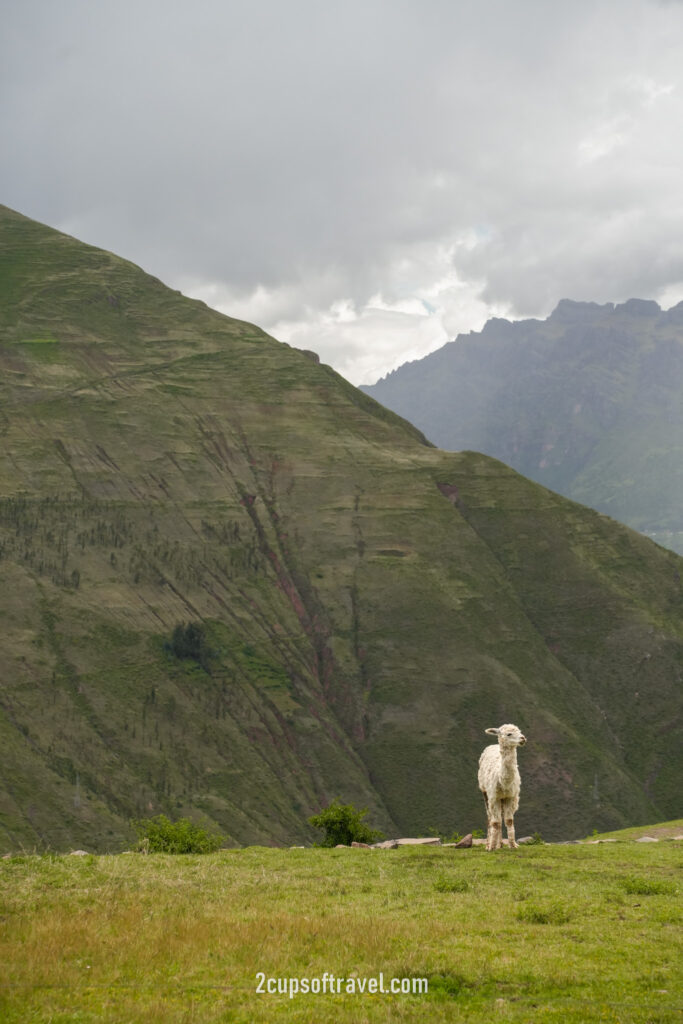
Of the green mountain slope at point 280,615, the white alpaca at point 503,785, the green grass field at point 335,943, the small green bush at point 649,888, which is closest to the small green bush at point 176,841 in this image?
the green grass field at point 335,943

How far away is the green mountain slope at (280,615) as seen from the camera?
250 feet

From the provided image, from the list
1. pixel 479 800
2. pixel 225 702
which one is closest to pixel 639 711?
pixel 479 800

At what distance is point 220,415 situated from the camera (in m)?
126

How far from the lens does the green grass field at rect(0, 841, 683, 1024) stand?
11.0 meters

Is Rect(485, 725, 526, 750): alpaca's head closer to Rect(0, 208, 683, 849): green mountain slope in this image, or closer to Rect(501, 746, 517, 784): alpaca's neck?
Rect(501, 746, 517, 784): alpaca's neck

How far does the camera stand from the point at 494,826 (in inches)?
962

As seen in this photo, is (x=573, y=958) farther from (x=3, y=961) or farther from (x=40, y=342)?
(x=40, y=342)

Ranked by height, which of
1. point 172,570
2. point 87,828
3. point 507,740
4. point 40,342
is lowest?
point 87,828

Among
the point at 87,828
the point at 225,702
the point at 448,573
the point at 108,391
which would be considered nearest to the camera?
the point at 87,828

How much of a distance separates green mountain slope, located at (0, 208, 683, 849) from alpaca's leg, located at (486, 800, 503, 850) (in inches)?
1773

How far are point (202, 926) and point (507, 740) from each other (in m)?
13.4

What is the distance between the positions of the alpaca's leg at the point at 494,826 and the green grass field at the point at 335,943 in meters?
3.93

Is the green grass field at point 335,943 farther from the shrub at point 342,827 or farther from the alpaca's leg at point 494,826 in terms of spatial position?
the shrub at point 342,827

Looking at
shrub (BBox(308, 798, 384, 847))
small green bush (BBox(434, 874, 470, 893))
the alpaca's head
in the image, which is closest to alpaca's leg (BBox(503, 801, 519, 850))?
the alpaca's head
